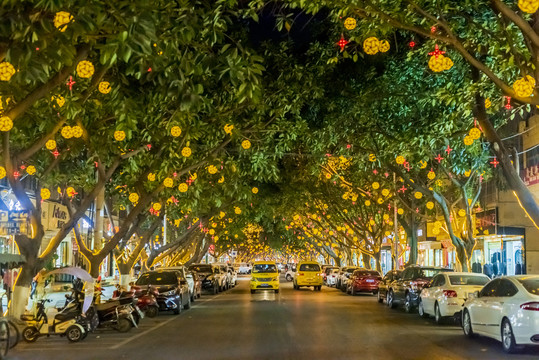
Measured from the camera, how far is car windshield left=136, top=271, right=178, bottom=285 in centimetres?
2625

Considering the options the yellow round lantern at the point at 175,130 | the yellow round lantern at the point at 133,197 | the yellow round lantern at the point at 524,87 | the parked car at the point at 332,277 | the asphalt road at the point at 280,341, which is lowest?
the asphalt road at the point at 280,341

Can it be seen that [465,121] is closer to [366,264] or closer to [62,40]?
[62,40]

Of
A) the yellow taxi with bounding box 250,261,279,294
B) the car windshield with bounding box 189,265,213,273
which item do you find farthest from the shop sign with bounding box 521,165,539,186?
the car windshield with bounding box 189,265,213,273

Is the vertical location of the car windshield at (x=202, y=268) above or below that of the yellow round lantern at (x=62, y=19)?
below

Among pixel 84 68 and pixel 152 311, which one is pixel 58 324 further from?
pixel 84 68

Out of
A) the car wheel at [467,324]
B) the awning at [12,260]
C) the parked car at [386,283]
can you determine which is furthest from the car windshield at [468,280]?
the awning at [12,260]

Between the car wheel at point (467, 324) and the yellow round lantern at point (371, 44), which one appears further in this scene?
the car wheel at point (467, 324)

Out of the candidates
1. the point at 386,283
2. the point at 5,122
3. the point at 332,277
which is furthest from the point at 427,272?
the point at 332,277

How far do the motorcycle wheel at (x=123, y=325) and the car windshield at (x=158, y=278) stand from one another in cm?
733

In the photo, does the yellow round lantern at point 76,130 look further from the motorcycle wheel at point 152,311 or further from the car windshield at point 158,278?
the car windshield at point 158,278

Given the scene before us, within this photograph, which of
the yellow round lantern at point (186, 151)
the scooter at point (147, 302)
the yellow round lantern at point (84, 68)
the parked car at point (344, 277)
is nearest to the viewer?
the yellow round lantern at point (84, 68)

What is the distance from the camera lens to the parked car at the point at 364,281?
122 feet

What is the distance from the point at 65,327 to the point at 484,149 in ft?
47.3

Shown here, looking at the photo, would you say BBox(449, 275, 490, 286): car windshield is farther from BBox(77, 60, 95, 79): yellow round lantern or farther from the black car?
BBox(77, 60, 95, 79): yellow round lantern
